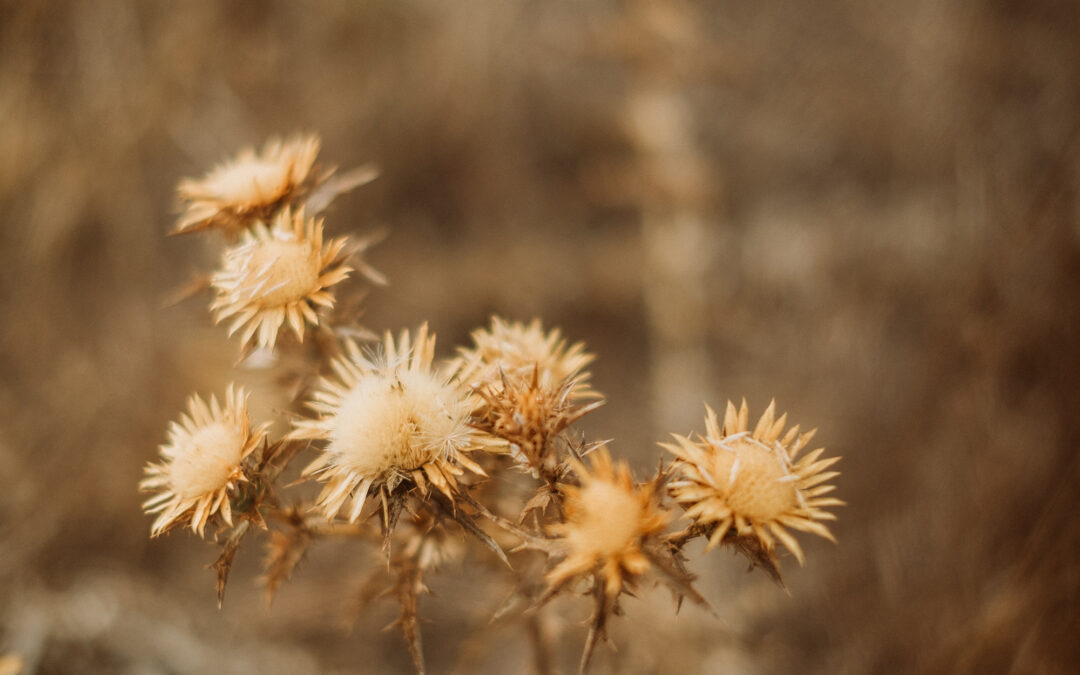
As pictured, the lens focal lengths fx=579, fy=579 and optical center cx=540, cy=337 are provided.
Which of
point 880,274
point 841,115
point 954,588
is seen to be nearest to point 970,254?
point 880,274

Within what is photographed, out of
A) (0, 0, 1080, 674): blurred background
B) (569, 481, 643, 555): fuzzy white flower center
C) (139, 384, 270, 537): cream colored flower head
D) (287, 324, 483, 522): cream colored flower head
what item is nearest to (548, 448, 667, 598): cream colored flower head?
(569, 481, 643, 555): fuzzy white flower center

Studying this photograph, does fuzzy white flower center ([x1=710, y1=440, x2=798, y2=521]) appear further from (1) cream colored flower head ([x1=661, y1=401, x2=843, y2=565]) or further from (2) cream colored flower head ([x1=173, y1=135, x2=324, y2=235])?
(2) cream colored flower head ([x1=173, y1=135, x2=324, y2=235])

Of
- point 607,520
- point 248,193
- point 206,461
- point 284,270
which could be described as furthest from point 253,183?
point 607,520

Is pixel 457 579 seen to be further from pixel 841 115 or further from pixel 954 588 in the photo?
pixel 841 115

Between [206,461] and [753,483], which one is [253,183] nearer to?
[206,461]

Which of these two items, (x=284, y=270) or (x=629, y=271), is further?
(x=629, y=271)

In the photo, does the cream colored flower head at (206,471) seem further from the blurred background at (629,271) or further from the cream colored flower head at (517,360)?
the blurred background at (629,271)

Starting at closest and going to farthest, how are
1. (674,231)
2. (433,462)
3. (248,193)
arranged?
1. (433,462)
2. (248,193)
3. (674,231)

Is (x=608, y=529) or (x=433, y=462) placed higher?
(x=433, y=462)
